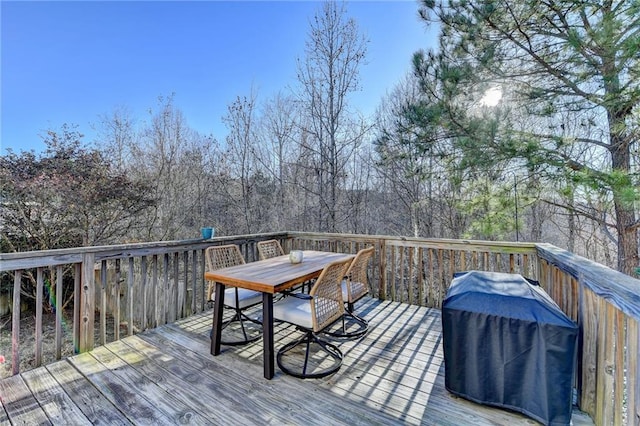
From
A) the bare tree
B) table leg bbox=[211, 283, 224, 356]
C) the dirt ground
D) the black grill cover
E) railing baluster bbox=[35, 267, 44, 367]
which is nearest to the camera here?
the black grill cover

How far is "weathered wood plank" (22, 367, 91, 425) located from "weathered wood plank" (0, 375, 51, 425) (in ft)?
0.08

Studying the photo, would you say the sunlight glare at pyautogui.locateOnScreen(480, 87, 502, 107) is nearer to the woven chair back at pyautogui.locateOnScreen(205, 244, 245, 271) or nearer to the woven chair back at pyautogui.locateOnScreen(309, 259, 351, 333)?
the woven chair back at pyautogui.locateOnScreen(309, 259, 351, 333)

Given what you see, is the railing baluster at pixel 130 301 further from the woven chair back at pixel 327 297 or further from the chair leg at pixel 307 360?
the woven chair back at pixel 327 297

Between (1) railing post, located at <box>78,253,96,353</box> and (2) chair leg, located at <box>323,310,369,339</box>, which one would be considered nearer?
(1) railing post, located at <box>78,253,96,353</box>

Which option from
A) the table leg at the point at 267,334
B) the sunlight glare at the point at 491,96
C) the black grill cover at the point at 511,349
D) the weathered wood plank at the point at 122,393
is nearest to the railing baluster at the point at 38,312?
the weathered wood plank at the point at 122,393

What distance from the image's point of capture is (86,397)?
1.97 meters

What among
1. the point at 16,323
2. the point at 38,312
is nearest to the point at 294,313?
the point at 38,312

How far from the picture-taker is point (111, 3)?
450 cm

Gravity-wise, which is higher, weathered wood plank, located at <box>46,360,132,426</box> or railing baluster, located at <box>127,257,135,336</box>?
railing baluster, located at <box>127,257,135,336</box>

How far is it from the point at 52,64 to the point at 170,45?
211 cm

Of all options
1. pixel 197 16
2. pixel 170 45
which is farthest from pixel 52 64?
pixel 197 16

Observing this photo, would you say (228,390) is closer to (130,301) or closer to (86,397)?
(86,397)

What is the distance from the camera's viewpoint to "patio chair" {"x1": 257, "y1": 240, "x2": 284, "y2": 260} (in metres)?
3.86

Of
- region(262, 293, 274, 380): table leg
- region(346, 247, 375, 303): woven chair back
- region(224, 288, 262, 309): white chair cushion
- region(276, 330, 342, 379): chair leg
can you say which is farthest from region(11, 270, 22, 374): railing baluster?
region(346, 247, 375, 303): woven chair back
